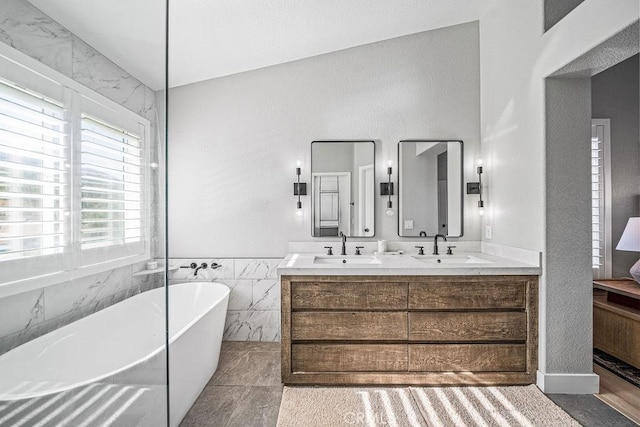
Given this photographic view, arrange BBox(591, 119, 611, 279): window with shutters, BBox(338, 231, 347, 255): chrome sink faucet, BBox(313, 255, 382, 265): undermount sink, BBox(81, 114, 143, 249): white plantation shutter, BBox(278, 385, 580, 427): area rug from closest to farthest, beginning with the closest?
BBox(81, 114, 143, 249): white plantation shutter, BBox(278, 385, 580, 427): area rug, BBox(313, 255, 382, 265): undermount sink, BBox(338, 231, 347, 255): chrome sink faucet, BBox(591, 119, 611, 279): window with shutters

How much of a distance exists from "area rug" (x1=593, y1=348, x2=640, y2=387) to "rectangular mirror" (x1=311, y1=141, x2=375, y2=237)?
2.00 m

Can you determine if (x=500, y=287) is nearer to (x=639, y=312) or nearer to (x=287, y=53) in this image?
(x=639, y=312)

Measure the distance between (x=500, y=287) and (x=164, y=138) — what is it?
7.93 ft

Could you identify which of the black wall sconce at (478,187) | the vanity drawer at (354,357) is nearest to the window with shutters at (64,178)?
the vanity drawer at (354,357)

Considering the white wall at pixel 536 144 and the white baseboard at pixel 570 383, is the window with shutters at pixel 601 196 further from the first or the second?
the white baseboard at pixel 570 383

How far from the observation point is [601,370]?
2674 mm

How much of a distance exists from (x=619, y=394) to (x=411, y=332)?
135 cm

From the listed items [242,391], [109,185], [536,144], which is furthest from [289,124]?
[109,185]

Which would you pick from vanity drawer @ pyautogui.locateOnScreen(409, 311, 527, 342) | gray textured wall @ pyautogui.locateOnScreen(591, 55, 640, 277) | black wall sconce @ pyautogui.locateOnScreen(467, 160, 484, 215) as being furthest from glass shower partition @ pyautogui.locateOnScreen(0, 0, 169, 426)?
gray textured wall @ pyautogui.locateOnScreen(591, 55, 640, 277)

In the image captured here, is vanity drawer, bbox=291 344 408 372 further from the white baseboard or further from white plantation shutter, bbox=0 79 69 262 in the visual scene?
white plantation shutter, bbox=0 79 69 262

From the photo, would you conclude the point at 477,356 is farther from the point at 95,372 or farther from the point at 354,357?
the point at 95,372

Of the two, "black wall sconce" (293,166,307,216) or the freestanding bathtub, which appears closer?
the freestanding bathtub

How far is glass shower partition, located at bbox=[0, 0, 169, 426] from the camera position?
1.38 ft

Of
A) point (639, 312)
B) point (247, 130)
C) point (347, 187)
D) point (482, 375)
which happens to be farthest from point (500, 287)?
point (247, 130)
